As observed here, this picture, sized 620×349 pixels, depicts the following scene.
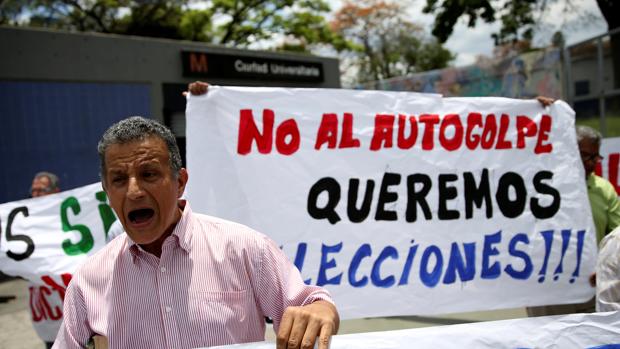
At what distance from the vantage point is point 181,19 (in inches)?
1132

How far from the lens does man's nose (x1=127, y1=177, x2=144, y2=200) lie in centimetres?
151

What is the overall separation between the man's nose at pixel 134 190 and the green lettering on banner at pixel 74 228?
8.62ft

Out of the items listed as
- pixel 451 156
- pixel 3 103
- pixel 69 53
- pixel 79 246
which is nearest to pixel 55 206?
pixel 79 246

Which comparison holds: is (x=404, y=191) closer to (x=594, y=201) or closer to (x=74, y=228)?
(x=594, y=201)

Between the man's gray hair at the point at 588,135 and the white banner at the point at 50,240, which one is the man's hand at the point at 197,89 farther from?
the man's gray hair at the point at 588,135

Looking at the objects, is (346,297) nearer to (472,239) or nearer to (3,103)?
(472,239)

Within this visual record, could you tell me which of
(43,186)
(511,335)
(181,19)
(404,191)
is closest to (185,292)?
(511,335)

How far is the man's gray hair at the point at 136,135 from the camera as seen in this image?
155 centimetres

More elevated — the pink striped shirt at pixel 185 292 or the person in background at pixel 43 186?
the person in background at pixel 43 186

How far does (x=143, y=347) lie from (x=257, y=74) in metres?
15.1

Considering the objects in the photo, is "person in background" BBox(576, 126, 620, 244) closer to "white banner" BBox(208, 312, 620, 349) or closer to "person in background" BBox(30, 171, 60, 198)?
"white banner" BBox(208, 312, 620, 349)

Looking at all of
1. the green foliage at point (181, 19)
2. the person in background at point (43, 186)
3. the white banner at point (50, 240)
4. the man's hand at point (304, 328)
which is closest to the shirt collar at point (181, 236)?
the man's hand at point (304, 328)

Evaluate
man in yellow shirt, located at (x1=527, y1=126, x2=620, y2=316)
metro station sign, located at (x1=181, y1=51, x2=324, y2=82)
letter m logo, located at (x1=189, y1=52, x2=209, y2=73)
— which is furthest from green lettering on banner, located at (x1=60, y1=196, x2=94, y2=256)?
letter m logo, located at (x1=189, y1=52, x2=209, y2=73)

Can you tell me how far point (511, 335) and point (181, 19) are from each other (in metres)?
29.2
